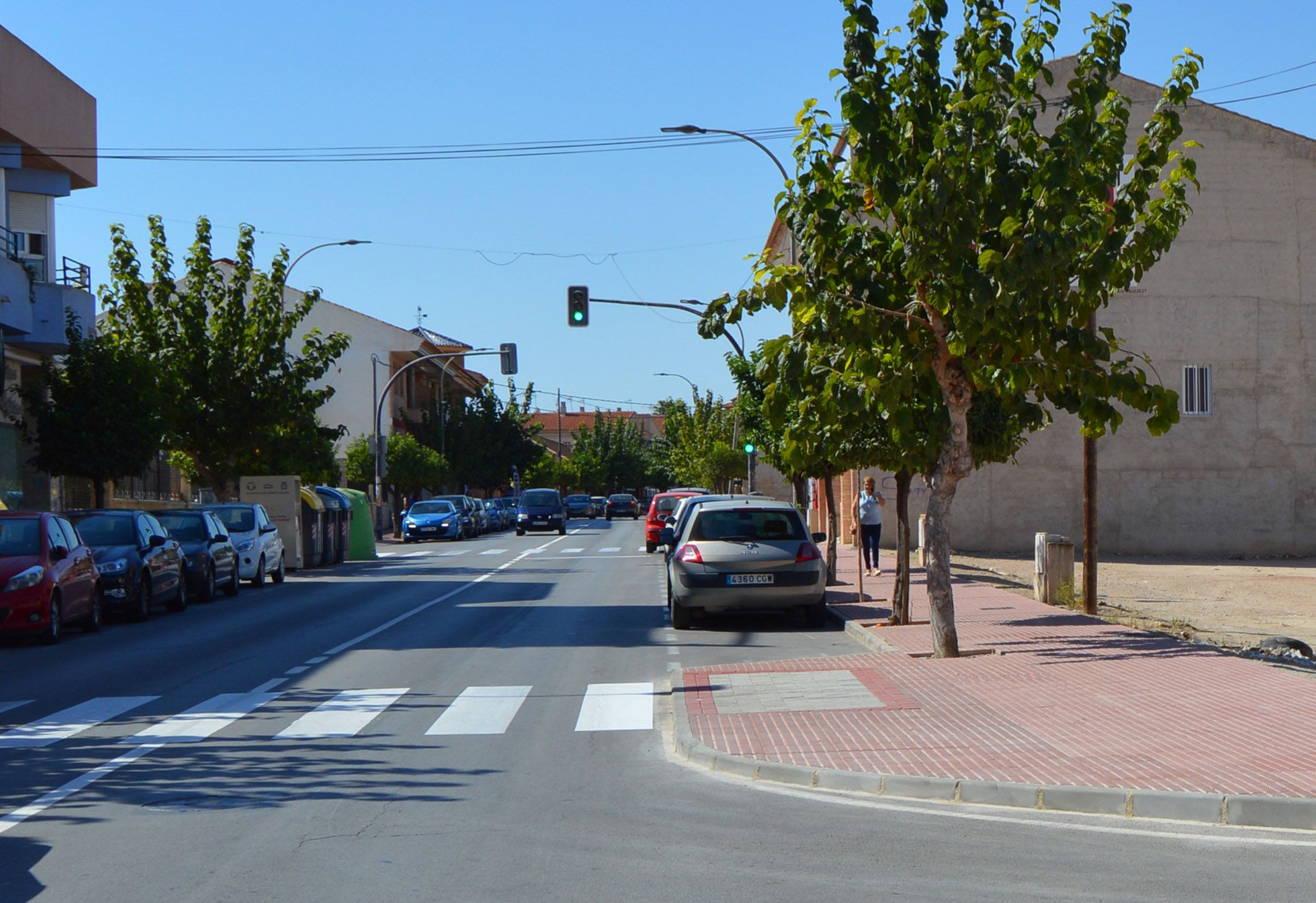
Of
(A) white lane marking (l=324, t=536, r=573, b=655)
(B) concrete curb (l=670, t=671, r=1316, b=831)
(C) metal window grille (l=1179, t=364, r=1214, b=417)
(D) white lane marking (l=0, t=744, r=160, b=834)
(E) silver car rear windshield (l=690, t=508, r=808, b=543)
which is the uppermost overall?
(C) metal window grille (l=1179, t=364, r=1214, b=417)

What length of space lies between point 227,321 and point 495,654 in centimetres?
2268

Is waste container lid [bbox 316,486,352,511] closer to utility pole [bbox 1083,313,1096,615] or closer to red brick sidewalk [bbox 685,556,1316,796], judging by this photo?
utility pole [bbox 1083,313,1096,615]

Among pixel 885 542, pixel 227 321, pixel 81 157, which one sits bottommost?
pixel 885 542

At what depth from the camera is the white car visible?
26.3m

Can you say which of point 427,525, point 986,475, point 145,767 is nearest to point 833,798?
point 145,767

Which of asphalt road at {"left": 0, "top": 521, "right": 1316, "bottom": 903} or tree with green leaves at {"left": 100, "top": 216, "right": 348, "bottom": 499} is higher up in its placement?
tree with green leaves at {"left": 100, "top": 216, "right": 348, "bottom": 499}

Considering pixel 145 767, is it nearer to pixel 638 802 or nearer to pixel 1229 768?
pixel 638 802

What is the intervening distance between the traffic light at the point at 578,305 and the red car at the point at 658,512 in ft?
25.4

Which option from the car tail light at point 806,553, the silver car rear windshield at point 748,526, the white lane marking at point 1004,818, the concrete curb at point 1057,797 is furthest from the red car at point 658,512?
the white lane marking at point 1004,818

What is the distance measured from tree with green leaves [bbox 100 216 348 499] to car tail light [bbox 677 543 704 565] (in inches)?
789

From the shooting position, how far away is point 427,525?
165 ft

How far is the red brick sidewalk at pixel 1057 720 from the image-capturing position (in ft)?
25.5

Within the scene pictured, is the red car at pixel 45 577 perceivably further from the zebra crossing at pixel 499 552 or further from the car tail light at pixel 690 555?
the zebra crossing at pixel 499 552

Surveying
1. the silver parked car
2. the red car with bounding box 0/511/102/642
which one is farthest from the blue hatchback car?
the silver parked car
